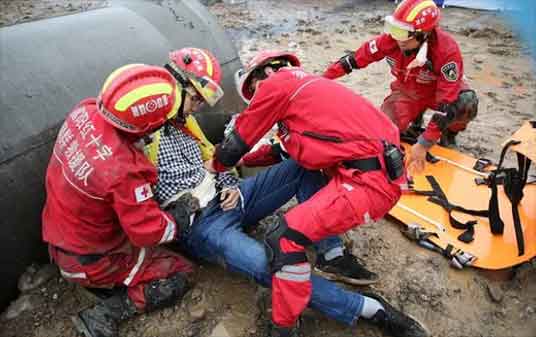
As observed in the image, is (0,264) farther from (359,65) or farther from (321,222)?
(359,65)

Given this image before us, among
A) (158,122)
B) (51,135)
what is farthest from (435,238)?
(51,135)

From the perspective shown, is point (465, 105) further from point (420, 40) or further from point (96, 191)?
point (96, 191)

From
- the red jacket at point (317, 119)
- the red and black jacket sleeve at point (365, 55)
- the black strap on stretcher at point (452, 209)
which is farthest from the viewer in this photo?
the red and black jacket sleeve at point (365, 55)

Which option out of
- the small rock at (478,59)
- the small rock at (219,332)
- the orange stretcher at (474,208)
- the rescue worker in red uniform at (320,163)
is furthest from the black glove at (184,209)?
the small rock at (478,59)

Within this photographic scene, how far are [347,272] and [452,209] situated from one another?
1.31 meters

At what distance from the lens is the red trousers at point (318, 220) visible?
2.26 m

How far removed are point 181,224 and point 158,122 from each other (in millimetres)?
657

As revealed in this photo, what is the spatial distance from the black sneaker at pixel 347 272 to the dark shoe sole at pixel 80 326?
1535 mm

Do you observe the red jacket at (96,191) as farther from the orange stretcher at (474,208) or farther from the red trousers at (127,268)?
the orange stretcher at (474,208)

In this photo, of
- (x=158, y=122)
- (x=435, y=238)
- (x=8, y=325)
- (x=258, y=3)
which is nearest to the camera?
(x=158, y=122)

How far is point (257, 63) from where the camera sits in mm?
2639

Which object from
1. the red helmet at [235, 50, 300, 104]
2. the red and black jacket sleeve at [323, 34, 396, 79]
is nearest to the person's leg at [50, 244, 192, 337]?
the red helmet at [235, 50, 300, 104]

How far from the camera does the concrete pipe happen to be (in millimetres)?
2414

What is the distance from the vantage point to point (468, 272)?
309 centimetres
